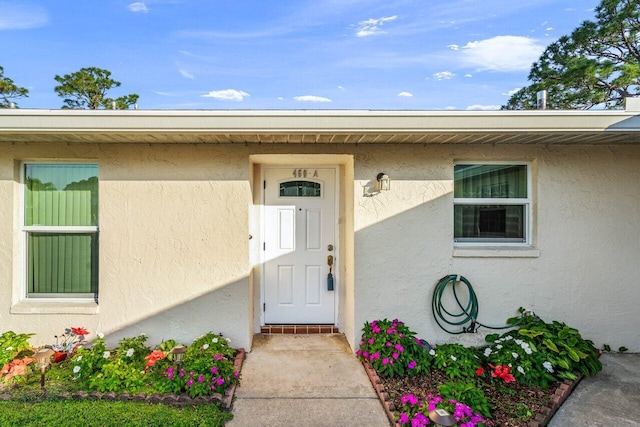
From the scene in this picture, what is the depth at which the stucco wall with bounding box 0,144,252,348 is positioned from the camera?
3.79 m

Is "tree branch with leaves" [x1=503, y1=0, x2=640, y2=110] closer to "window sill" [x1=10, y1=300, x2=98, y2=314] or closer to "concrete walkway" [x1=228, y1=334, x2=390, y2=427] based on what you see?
"concrete walkway" [x1=228, y1=334, x2=390, y2=427]

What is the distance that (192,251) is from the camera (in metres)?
3.85

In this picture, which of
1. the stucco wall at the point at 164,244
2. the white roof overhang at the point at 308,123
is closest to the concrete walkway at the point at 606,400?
the white roof overhang at the point at 308,123

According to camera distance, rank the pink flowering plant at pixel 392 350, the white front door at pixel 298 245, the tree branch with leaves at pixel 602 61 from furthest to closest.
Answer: the tree branch with leaves at pixel 602 61 < the white front door at pixel 298 245 < the pink flowering plant at pixel 392 350

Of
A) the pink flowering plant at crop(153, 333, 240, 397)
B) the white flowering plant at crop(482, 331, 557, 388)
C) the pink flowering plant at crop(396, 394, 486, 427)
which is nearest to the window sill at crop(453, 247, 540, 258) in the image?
the white flowering plant at crop(482, 331, 557, 388)

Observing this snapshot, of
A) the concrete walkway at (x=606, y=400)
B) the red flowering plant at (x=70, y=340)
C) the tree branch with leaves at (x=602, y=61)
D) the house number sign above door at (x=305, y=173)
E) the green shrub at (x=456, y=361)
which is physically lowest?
the concrete walkway at (x=606, y=400)

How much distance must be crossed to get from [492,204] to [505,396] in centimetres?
219

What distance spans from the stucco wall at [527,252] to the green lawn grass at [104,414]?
197 cm

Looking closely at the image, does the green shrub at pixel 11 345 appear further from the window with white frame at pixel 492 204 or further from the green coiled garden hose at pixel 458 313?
the window with white frame at pixel 492 204

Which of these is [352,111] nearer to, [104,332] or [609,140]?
[609,140]

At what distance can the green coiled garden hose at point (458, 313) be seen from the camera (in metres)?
3.88

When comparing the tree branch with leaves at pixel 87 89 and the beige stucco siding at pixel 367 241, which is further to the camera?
the tree branch with leaves at pixel 87 89

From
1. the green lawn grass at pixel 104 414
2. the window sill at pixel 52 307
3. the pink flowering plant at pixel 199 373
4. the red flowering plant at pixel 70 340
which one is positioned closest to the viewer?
the green lawn grass at pixel 104 414

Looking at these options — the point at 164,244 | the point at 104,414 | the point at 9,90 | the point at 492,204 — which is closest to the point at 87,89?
the point at 9,90
